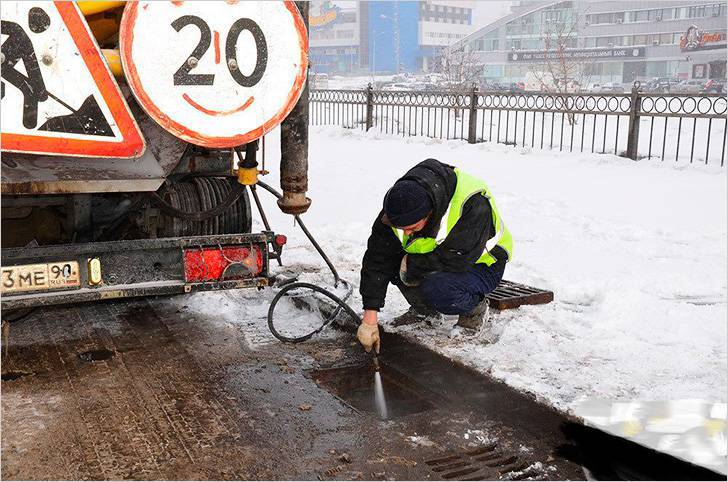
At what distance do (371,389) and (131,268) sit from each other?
1.29m

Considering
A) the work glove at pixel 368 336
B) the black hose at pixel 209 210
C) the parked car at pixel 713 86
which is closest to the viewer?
the work glove at pixel 368 336

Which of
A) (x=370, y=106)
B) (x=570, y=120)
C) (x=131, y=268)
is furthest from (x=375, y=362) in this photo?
(x=370, y=106)

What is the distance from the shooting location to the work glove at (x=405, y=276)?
4.20 meters

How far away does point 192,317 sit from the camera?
4820 mm

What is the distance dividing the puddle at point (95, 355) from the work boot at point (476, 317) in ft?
6.49

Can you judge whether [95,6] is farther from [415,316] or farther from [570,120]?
[570,120]

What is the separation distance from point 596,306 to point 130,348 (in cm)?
286

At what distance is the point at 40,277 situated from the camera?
3.34m

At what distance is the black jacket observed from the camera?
3.70 metres

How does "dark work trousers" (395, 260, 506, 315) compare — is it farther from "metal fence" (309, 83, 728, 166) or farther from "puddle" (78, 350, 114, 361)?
"metal fence" (309, 83, 728, 166)

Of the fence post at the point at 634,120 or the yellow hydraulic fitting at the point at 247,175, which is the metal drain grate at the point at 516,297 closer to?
the yellow hydraulic fitting at the point at 247,175

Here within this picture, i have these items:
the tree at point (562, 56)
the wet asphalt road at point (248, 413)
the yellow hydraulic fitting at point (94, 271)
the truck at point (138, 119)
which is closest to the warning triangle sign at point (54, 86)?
the truck at point (138, 119)

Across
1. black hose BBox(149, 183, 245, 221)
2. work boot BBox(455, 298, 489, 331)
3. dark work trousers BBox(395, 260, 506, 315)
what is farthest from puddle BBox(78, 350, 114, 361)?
work boot BBox(455, 298, 489, 331)

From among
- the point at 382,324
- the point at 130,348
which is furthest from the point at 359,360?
the point at 130,348
